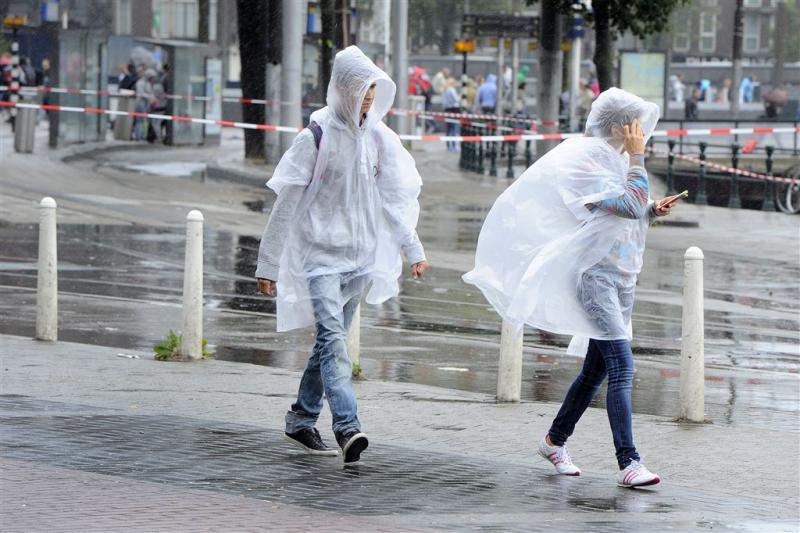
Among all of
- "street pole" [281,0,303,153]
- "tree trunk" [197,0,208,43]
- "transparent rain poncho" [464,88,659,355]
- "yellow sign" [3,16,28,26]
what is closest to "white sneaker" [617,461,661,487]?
"transparent rain poncho" [464,88,659,355]

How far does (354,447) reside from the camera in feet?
23.6

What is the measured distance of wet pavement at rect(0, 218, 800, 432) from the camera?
10367mm

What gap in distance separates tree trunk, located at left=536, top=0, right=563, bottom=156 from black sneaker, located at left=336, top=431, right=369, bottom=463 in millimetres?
22512

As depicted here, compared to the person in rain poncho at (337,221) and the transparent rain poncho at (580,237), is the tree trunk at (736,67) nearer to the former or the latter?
the person in rain poncho at (337,221)

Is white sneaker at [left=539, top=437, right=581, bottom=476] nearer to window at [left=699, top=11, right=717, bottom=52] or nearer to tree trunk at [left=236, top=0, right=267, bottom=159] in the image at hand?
tree trunk at [left=236, top=0, right=267, bottom=159]

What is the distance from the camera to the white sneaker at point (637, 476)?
23.1ft

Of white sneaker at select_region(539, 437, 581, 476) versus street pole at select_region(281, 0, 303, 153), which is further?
street pole at select_region(281, 0, 303, 153)

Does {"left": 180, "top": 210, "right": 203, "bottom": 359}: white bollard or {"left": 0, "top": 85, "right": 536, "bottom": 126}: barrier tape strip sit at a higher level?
{"left": 0, "top": 85, "right": 536, "bottom": 126}: barrier tape strip

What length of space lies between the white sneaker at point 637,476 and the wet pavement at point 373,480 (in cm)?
5

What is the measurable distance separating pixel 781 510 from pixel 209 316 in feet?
22.4

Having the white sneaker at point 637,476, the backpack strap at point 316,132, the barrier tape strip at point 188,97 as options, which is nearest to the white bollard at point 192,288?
the backpack strap at point 316,132

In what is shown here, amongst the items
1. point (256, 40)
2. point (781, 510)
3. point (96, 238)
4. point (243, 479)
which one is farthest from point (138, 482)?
point (256, 40)

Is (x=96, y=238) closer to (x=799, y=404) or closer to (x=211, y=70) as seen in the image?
(x=799, y=404)

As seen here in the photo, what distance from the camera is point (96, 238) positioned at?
59.4 ft
